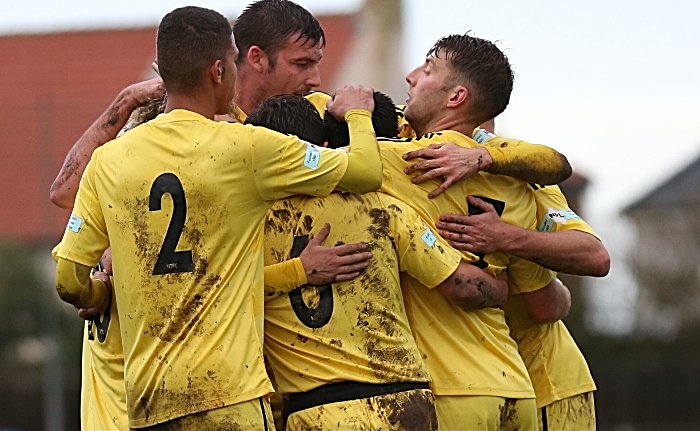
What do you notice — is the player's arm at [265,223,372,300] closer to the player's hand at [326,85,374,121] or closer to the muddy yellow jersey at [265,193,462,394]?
Result: the muddy yellow jersey at [265,193,462,394]

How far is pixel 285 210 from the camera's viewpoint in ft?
14.3

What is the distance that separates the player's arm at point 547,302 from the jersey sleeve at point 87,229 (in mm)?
1854

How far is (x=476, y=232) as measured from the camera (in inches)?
180

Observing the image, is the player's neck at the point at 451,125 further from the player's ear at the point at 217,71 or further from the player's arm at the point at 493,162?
the player's ear at the point at 217,71

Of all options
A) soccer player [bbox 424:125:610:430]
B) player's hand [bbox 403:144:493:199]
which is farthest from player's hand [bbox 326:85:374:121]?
soccer player [bbox 424:125:610:430]

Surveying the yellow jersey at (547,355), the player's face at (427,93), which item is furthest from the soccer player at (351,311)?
the yellow jersey at (547,355)

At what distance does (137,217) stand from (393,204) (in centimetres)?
98

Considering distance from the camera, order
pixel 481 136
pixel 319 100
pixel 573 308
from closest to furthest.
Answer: pixel 481 136, pixel 319 100, pixel 573 308

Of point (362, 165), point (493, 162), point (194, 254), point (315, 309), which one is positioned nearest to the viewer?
point (194, 254)

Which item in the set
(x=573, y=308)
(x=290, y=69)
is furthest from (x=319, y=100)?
(x=573, y=308)

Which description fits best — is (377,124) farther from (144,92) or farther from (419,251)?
(144,92)

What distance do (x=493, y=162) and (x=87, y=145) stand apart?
6.08 ft

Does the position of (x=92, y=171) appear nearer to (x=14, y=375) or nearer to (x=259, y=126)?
(x=259, y=126)

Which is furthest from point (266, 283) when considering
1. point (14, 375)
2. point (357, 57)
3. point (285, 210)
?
point (357, 57)
